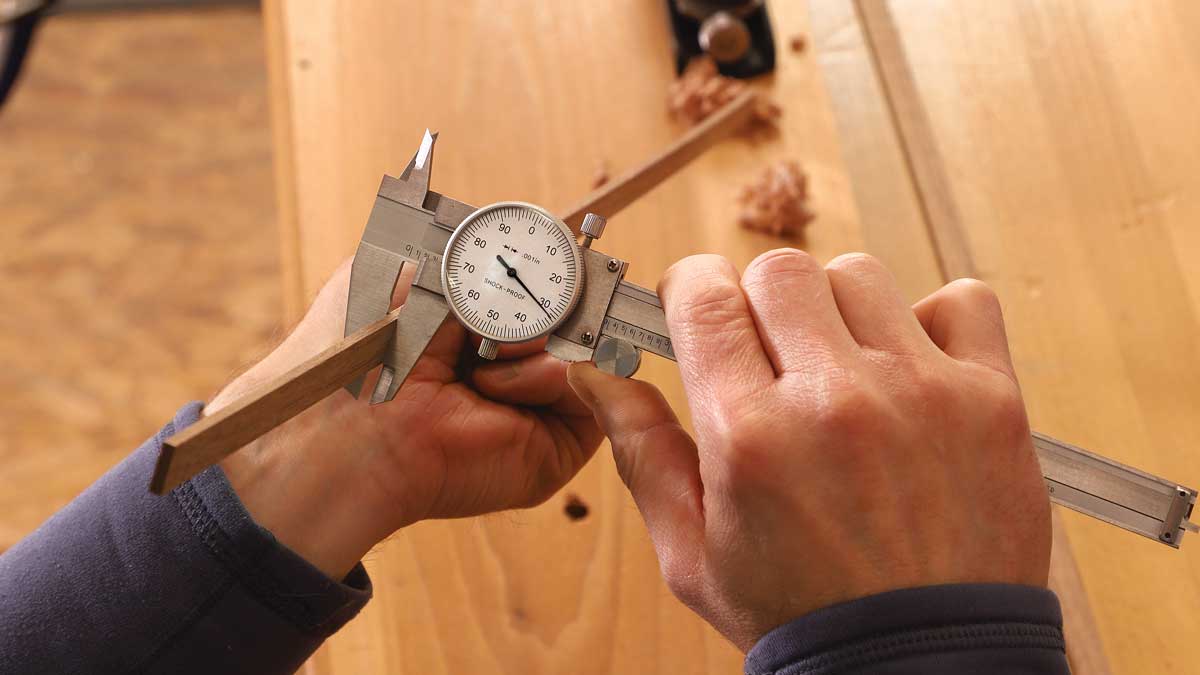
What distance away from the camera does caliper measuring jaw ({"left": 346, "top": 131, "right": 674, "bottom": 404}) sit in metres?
0.67

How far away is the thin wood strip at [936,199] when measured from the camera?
829 millimetres

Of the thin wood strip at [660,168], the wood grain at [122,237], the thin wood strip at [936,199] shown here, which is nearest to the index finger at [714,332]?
the thin wood strip at [660,168]

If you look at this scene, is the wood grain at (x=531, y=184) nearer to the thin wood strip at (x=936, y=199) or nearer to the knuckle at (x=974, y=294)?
the thin wood strip at (x=936, y=199)

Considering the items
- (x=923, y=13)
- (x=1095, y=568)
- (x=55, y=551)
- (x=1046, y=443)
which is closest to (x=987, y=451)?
(x=1046, y=443)

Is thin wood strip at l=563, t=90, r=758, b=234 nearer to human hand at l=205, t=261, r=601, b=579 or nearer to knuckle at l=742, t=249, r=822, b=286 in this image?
human hand at l=205, t=261, r=601, b=579

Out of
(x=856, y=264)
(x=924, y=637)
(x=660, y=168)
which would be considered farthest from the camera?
(x=660, y=168)

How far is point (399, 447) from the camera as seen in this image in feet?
2.56

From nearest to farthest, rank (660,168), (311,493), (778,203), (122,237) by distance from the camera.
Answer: (311,493)
(660,168)
(778,203)
(122,237)

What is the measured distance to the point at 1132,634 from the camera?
0.83m

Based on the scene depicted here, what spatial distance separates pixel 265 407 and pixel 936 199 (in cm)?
78

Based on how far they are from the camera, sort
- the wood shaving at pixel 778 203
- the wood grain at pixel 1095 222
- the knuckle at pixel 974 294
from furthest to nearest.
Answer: the wood shaving at pixel 778 203 → the wood grain at pixel 1095 222 → the knuckle at pixel 974 294

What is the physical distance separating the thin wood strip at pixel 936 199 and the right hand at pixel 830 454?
12.9 inches

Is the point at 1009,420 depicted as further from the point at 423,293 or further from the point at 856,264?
the point at 423,293

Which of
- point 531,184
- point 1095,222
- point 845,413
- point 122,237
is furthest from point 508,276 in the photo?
point 122,237
